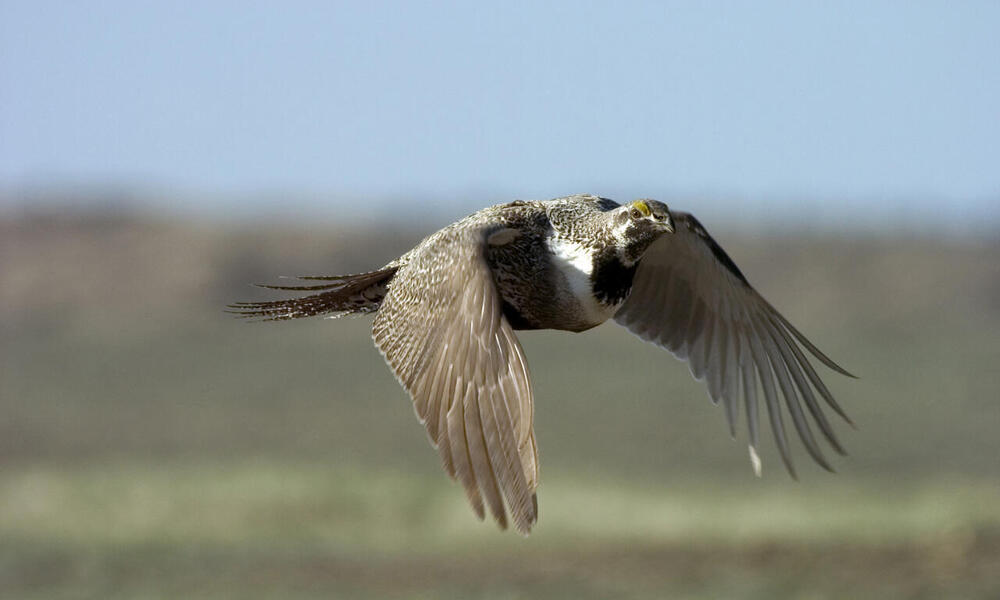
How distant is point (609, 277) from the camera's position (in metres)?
10.7

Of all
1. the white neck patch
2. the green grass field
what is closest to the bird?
the white neck patch

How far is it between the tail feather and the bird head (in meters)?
1.56

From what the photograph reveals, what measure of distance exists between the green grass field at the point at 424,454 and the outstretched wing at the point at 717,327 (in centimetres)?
1153

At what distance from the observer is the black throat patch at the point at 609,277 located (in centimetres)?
1059

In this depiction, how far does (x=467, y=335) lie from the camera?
31.6 ft

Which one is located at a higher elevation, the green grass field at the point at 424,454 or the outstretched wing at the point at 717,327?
the outstretched wing at the point at 717,327

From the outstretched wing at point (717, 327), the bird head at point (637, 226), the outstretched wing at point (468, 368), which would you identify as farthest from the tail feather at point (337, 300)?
the outstretched wing at point (717, 327)

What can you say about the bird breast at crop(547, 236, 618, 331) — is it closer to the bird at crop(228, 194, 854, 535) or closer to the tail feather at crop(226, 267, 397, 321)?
the bird at crop(228, 194, 854, 535)

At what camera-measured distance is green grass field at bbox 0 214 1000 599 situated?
2631 centimetres

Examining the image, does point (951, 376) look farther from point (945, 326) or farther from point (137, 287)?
point (137, 287)

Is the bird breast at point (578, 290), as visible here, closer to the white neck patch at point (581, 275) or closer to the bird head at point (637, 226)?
the white neck patch at point (581, 275)

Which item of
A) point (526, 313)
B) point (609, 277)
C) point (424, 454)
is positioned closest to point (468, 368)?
point (526, 313)

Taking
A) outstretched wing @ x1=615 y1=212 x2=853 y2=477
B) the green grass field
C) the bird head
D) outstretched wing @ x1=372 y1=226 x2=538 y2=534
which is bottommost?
the green grass field

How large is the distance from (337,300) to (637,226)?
2.11 m
